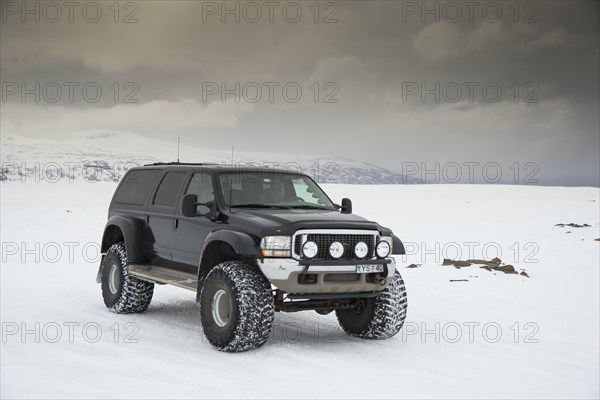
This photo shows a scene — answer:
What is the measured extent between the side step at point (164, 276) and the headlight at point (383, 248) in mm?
2271

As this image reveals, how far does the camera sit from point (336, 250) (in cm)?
790

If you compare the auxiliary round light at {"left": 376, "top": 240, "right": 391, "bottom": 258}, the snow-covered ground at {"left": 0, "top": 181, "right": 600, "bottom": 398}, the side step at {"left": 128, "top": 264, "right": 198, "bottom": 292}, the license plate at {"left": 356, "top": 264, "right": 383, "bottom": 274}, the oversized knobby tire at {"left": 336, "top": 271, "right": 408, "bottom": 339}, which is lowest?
the snow-covered ground at {"left": 0, "top": 181, "right": 600, "bottom": 398}

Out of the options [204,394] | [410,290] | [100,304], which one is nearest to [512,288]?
[410,290]

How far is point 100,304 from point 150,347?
338 cm

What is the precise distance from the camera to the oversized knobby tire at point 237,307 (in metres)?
7.69

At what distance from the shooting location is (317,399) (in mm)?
6199

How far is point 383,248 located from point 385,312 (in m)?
0.96

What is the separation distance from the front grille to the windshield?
1.12 meters

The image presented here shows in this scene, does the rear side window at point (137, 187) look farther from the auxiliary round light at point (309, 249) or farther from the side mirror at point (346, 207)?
the auxiliary round light at point (309, 249)

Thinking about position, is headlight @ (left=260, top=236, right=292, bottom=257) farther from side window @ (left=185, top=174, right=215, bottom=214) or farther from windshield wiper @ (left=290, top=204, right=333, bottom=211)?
side window @ (left=185, top=174, right=215, bottom=214)

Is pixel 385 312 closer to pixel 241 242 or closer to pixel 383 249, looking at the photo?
pixel 383 249

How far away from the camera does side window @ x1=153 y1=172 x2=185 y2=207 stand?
966cm

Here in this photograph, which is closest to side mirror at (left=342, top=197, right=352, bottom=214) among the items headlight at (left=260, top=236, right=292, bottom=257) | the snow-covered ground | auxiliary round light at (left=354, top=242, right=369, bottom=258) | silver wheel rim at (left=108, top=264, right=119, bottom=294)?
auxiliary round light at (left=354, top=242, right=369, bottom=258)

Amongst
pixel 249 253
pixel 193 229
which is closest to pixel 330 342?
pixel 249 253
